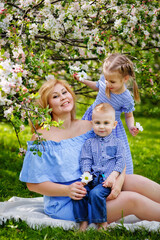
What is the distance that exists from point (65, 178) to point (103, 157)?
0.36 metres

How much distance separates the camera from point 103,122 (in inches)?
122

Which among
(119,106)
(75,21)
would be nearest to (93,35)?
(75,21)

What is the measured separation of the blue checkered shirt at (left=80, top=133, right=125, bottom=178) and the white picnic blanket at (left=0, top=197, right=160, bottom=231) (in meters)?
0.42

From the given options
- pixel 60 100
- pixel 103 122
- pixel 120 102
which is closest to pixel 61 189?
pixel 103 122

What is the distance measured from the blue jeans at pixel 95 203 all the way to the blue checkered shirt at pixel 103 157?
92mm

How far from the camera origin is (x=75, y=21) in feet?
11.7

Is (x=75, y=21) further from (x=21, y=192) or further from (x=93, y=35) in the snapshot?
(x=21, y=192)

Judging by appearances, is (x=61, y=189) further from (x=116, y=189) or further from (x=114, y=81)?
(x=114, y=81)

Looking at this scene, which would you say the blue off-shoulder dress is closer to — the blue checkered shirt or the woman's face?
the blue checkered shirt

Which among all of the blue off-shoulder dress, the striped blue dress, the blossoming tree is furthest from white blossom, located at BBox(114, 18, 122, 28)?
the blue off-shoulder dress

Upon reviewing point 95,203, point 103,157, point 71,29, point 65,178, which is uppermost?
point 71,29

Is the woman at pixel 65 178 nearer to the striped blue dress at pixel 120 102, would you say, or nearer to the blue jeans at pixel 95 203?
the blue jeans at pixel 95 203

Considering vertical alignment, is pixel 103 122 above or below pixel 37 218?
above

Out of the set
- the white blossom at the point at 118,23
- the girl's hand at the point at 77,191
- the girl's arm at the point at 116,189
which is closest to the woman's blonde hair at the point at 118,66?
the white blossom at the point at 118,23
